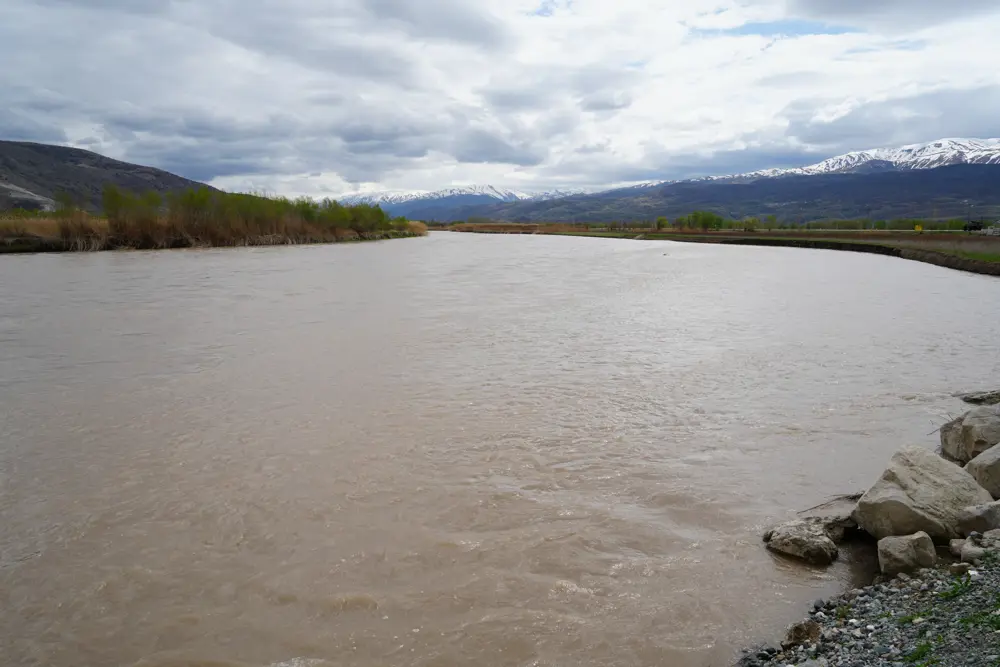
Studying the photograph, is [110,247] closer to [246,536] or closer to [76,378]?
[76,378]

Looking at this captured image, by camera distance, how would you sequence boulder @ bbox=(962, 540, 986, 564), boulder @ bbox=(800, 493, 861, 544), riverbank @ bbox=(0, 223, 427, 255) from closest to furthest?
boulder @ bbox=(962, 540, 986, 564), boulder @ bbox=(800, 493, 861, 544), riverbank @ bbox=(0, 223, 427, 255)

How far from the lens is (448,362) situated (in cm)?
1344

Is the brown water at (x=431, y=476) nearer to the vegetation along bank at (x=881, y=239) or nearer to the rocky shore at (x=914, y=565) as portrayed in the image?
the rocky shore at (x=914, y=565)

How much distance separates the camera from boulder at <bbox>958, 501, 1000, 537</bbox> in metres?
5.66

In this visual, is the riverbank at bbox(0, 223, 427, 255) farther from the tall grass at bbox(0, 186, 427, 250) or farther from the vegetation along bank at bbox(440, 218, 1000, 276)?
the vegetation along bank at bbox(440, 218, 1000, 276)

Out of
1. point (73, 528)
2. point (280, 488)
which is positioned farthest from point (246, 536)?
point (73, 528)

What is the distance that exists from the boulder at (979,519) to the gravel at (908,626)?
0.80m

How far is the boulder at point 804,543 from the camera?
5789 mm

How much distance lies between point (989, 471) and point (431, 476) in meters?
5.66

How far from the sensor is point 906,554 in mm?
5363

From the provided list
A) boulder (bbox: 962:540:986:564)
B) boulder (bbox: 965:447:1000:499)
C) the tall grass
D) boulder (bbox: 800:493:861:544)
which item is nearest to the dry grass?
the tall grass

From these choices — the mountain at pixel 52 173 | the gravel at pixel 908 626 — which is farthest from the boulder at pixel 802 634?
the mountain at pixel 52 173

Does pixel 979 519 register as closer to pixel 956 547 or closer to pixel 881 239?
pixel 956 547

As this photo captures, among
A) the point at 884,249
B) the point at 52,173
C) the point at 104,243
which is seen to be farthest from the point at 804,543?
the point at 52,173
